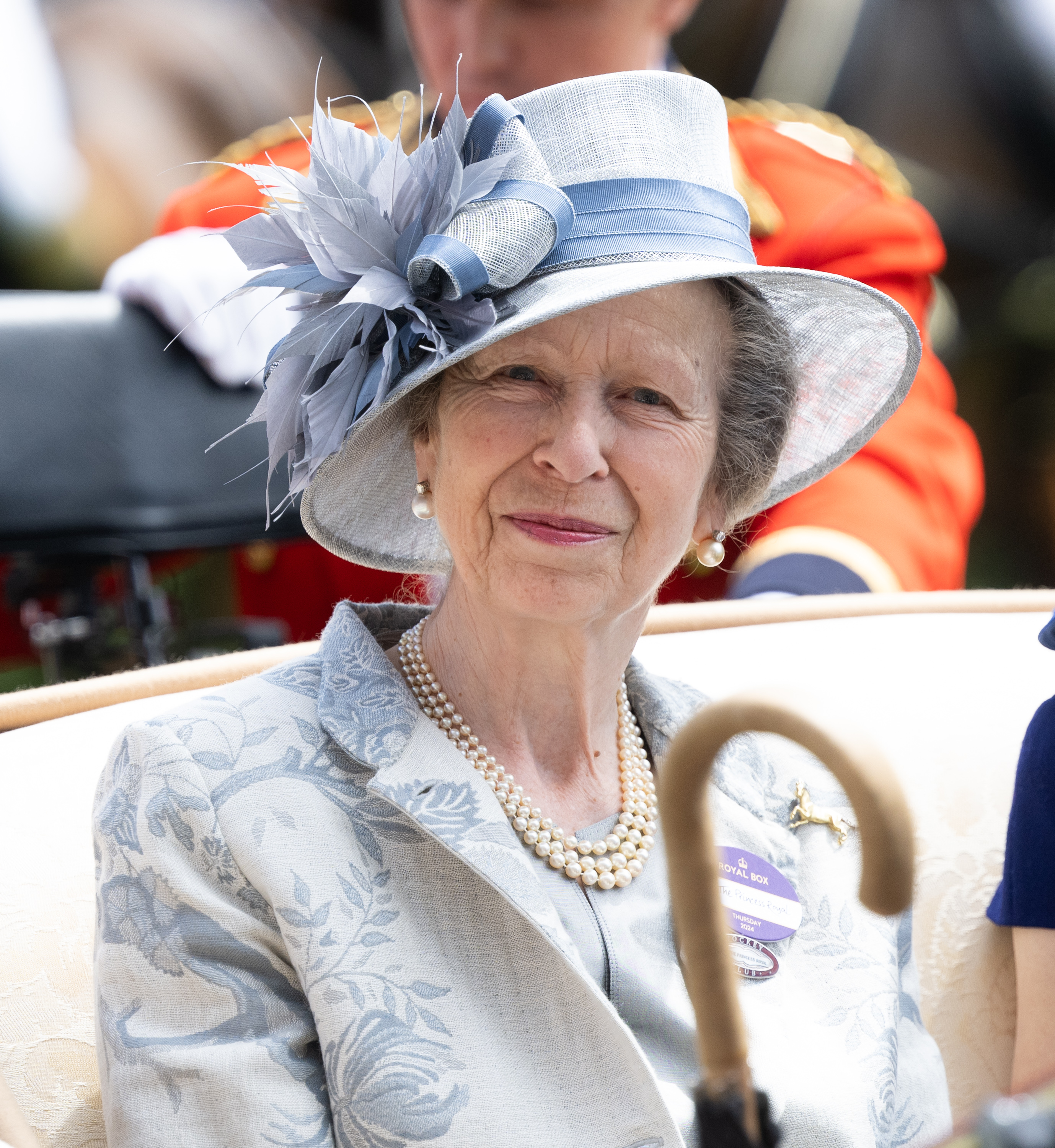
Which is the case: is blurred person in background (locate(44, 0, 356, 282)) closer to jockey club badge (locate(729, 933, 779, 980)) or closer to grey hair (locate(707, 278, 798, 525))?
grey hair (locate(707, 278, 798, 525))

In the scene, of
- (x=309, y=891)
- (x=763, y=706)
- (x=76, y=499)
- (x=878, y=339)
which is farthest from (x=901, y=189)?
(x=763, y=706)

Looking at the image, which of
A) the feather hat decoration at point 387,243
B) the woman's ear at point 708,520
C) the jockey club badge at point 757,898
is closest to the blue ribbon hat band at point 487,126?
the feather hat decoration at point 387,243

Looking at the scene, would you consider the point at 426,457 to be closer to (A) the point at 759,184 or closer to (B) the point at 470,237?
(B) the point at 470,237

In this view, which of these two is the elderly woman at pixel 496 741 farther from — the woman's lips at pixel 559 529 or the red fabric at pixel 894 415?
the red fabric at pixel 894 415

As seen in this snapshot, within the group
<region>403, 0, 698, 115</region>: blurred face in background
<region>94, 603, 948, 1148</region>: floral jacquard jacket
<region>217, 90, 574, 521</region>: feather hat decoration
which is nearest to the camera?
<region>94, 603, 948, 1148</region>: floral jacquard jacket

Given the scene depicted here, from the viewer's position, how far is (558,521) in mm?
1183

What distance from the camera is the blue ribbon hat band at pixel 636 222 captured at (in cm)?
118

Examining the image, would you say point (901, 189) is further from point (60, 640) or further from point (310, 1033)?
point (310, 1033)

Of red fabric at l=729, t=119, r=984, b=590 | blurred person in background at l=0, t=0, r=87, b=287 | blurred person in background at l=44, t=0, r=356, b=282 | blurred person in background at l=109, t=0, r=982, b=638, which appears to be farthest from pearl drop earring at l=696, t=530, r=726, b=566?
blurred person in background at l=0, t=0, r=87, b=287

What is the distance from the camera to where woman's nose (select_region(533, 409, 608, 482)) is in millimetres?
1151

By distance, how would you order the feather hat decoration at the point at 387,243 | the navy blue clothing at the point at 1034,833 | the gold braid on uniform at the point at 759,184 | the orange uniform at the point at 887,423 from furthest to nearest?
the gold braid on uniform at the point at 759,184, the orange uniform at the point at 887,423, the navy blue clothing at the point at 1034,833, the feather hat decoration at the point at 387,243

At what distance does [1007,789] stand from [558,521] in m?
0.90

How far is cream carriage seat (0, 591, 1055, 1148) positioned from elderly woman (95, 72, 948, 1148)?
0.20 m

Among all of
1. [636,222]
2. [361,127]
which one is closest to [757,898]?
[636,222]
